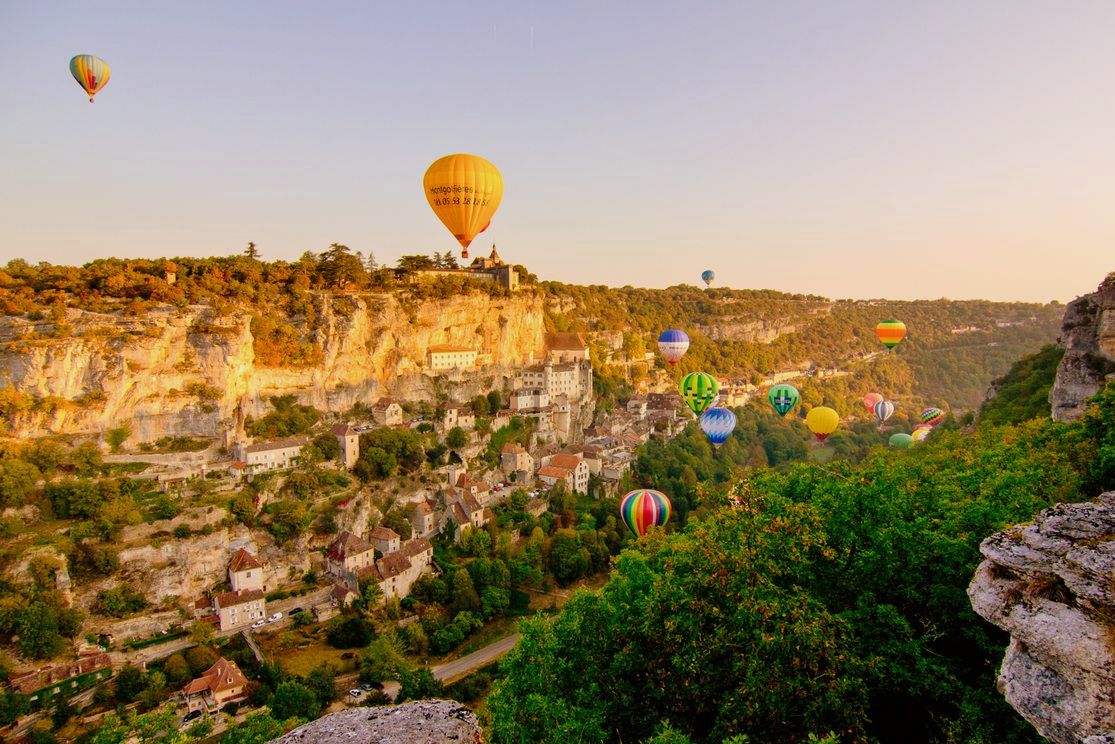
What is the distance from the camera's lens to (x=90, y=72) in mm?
20750

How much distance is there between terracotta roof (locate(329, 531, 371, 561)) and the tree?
247 inches

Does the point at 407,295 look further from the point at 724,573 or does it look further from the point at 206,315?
the point at 724,573

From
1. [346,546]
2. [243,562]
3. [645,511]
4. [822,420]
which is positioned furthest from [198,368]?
[822,420]

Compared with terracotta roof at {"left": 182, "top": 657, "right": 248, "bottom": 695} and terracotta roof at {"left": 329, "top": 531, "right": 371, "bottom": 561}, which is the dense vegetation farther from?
terracotta roof at {"left": 329, "top": 531, "right": 371, "bottom": 561}

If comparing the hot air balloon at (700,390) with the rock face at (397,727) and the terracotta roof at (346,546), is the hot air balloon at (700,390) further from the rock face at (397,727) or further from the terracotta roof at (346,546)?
the rock face at (397,727)

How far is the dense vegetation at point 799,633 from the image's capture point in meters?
4.61

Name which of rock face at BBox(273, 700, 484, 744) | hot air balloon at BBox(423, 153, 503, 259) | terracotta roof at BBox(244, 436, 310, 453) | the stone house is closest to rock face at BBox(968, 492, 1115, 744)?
rock face at BBox(273, 700, 484, 744)

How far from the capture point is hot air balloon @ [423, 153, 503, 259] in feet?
80.7

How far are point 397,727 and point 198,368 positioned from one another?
24.3 metres

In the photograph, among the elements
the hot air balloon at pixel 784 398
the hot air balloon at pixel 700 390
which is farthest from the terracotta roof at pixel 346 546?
the hot air balloon at pixel 784 398

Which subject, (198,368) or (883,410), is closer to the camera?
(198,368)

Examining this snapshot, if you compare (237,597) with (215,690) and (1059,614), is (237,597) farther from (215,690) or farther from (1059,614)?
(1059,614)

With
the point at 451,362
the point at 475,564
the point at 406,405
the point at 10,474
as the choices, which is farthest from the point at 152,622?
the point at 451,362

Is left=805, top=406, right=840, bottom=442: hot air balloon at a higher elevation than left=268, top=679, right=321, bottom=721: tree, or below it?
higher
